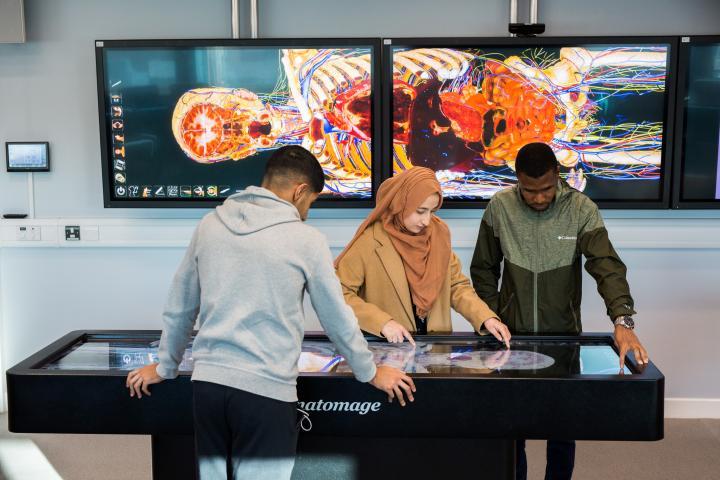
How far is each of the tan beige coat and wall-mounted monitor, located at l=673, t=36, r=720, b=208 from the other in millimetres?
1710

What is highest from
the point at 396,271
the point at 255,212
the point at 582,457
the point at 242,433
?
the point at 255,212

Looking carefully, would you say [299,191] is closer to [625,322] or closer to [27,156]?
[625,322]

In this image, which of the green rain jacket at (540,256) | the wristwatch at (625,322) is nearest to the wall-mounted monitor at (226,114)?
the green rain jacket at (540,256)

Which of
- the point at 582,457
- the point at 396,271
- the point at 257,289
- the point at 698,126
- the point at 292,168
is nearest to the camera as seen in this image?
the point at 257,289

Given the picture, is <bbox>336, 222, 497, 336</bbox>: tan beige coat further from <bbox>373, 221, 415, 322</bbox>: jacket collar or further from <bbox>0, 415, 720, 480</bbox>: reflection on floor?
<bbox>0, 415, 720, 480</bbox>: reflection on floor

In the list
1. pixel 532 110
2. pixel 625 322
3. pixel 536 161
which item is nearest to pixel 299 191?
pixel 536 161

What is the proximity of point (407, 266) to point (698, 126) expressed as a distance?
1.97 metres

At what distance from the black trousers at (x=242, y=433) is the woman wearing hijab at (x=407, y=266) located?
662 mm

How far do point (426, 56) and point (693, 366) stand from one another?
214 centimetres

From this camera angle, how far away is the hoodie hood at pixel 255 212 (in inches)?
62.0

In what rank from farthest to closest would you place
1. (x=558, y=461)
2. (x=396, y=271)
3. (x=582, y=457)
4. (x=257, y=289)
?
(x=582, y=457)
(x=558, y=461)
(x=396, y=271)
(x=257, y=289)

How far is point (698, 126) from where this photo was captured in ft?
11.3

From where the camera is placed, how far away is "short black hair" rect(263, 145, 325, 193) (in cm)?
167

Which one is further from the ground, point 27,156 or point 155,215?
point 27,156
